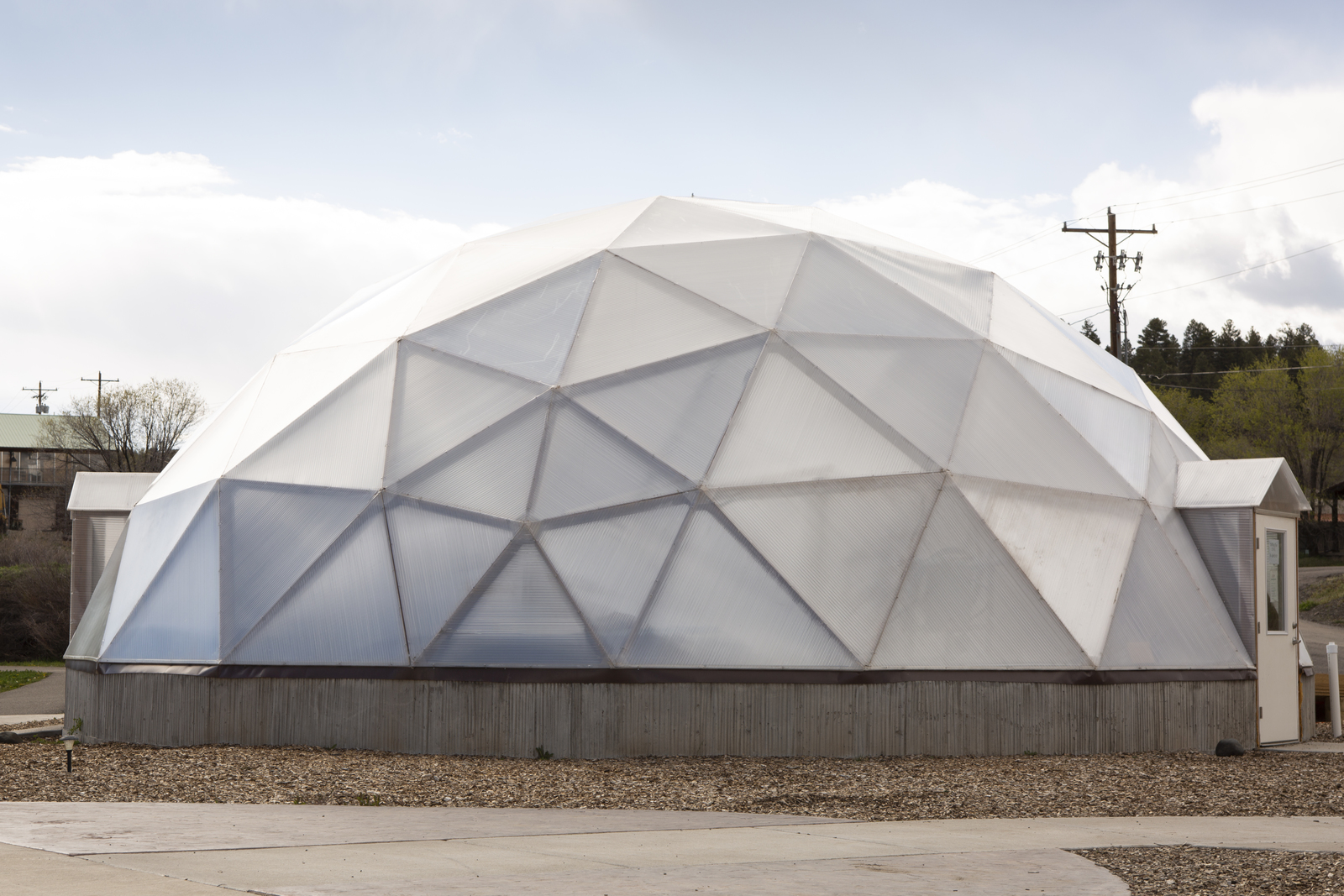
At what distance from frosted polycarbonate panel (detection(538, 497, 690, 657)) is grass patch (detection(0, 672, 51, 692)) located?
20.9m

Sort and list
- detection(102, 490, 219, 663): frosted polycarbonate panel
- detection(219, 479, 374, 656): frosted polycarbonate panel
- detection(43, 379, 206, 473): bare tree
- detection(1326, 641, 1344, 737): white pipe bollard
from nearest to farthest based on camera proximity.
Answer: detection(219, 479, 374, 656): frosted polycarbonate panel
detection(102, 490, 219, 663): frosted polycarbonate panel
detection(1326, 641, 1344, 737): white pipe bollard
detection(43, 379, 206, 473): bare tree

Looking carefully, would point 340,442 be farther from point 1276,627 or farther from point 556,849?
point 1276,627

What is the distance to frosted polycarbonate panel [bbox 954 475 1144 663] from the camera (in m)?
13.5

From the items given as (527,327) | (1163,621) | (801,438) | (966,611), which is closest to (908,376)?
(801,438)

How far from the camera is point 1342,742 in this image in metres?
16.0

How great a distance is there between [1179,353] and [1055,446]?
102 m

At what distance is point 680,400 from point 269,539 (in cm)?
511

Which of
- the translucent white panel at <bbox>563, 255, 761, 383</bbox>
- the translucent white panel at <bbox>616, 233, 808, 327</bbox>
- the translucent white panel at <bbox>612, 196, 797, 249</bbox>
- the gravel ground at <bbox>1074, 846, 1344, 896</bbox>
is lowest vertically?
the gravel ground at <bbox>1074, 846, 1344, 896</bbox>

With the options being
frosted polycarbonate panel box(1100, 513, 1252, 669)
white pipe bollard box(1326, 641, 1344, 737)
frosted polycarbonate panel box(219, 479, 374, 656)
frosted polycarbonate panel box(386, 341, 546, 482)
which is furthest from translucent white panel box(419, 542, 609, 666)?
white pipe bollard box(1326, 641, 1344, 737)

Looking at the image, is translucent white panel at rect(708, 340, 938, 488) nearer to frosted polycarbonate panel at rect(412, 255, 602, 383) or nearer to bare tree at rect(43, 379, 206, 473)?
frosted polycarbonate panel at rect(412, 255, 602, 383)

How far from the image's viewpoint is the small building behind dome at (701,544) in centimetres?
1269

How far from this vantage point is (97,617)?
15906 millimetres

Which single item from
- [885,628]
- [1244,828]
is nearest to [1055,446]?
[885,628]

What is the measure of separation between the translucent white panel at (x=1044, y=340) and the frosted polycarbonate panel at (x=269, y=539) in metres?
8.55
